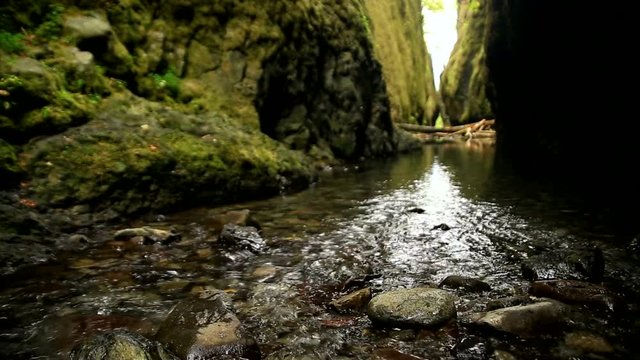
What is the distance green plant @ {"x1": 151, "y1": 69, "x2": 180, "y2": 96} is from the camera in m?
7.73

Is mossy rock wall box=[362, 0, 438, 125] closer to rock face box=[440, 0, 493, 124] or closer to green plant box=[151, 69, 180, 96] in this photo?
rock face box=[440, 0, 493, 124]

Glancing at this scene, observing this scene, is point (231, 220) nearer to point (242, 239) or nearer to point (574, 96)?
point (242, 239)

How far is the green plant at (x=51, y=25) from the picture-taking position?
6002 mm

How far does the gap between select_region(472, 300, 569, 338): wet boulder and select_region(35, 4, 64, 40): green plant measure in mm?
6646

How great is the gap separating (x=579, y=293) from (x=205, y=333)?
240 cm

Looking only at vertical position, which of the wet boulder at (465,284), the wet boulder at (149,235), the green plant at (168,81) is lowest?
the wet boulder at (465,284)

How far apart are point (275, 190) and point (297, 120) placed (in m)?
4.67

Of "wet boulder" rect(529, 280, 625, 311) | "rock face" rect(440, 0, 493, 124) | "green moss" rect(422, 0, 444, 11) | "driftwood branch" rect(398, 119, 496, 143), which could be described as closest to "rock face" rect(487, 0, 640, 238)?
"wet boulder" rect(529, 280, 625, 311)

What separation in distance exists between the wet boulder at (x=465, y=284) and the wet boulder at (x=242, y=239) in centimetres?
188

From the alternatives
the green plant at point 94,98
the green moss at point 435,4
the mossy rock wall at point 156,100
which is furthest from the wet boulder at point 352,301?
the green moss at point 435,4

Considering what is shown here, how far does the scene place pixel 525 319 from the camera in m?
2.40

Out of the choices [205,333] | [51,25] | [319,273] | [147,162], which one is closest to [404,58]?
[51,25]

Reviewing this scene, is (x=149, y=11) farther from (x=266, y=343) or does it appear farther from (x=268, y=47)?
(x=266, y=343)

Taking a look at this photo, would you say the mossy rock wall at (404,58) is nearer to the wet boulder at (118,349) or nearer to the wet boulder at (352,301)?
the wet boulder at (352,301)
